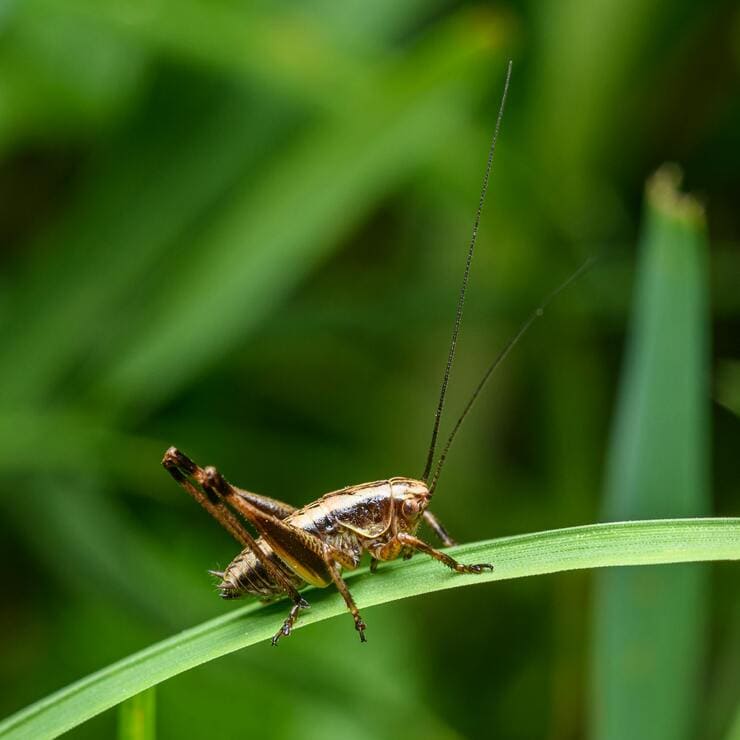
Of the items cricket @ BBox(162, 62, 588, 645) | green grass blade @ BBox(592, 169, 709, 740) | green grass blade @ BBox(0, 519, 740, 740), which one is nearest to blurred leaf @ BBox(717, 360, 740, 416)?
green grass blade @ BBox(592, 169, 709, 740)

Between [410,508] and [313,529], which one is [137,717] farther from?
[410,508]

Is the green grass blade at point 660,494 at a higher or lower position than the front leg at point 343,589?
higher

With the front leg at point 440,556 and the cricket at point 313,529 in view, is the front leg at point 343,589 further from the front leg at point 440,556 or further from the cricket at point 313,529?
the front leg at point 440,556

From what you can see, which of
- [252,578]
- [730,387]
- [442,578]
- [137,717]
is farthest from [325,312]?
[137,717]

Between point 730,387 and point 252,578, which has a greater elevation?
point 730,387

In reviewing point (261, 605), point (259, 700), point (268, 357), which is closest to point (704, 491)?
point (261, 605)

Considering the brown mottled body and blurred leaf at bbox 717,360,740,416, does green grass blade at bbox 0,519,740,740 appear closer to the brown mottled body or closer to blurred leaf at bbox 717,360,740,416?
the brown mottled body

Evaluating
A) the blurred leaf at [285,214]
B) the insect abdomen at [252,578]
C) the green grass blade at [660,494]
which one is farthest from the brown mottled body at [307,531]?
the blurred leaf at [285,214]
